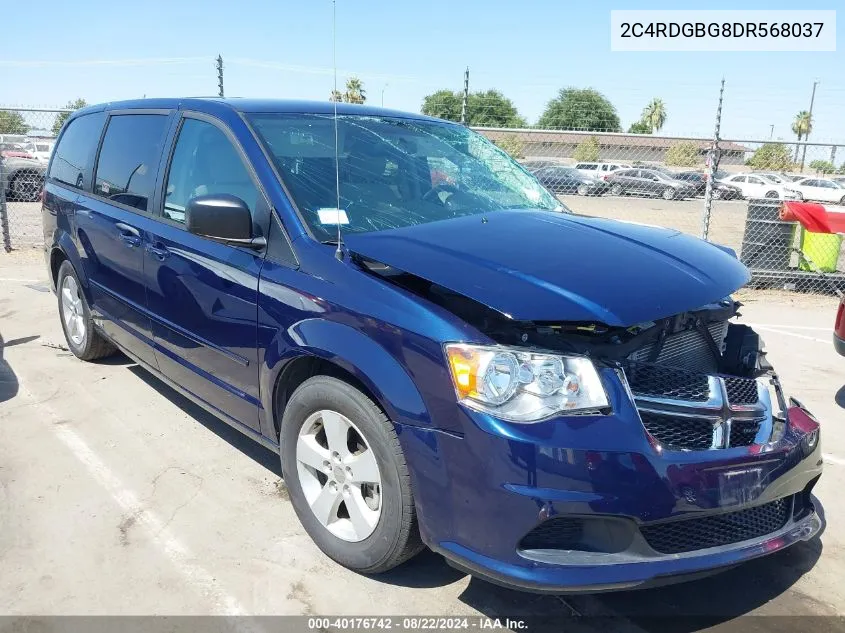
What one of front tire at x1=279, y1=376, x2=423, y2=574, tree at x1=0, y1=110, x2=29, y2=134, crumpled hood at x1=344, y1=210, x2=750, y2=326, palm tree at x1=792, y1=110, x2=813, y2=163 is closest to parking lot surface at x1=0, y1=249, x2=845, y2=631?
front tire at x1=279, y1=376, x2=423, y2=574

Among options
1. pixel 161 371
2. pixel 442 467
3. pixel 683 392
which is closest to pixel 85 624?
pixel 442 467

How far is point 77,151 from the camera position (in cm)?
502

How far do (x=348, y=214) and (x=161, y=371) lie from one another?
1.70 metres

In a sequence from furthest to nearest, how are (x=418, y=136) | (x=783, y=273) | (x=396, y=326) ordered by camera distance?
1. (x=783, y=273)
2. (x=418, y=136)
3. (x=396, y=326)

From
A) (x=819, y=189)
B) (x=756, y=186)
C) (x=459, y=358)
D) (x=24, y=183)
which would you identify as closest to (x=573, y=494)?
(x=459, y=358)

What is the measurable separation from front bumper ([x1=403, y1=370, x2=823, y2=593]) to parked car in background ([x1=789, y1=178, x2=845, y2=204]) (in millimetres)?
26163

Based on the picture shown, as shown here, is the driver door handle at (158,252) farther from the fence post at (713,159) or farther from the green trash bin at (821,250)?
the green trash bin at (821,250)

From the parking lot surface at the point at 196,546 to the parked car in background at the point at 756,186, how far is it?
2944 centimetres

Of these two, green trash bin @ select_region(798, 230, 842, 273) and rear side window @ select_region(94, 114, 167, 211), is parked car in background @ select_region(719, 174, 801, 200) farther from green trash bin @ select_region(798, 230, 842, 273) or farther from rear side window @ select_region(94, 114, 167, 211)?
rear side window @ select_region(94, 114, 167, 211)

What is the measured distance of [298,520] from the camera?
3.19 m

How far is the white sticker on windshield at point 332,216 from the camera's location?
2891 millimetres

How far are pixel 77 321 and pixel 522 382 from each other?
421 cm

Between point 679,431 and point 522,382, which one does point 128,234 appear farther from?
point 679,431

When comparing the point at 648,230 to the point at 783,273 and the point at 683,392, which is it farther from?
the point at 783,273
